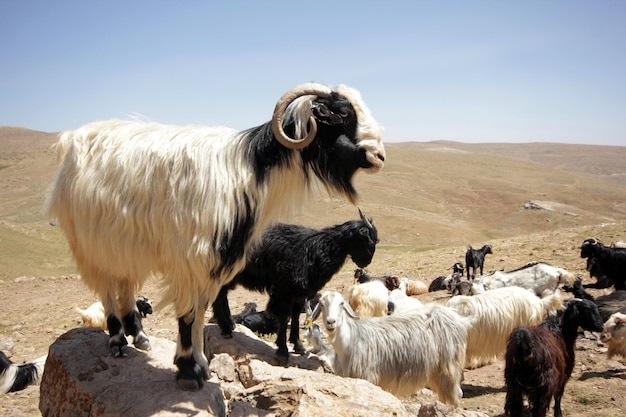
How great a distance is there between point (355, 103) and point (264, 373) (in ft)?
9.15

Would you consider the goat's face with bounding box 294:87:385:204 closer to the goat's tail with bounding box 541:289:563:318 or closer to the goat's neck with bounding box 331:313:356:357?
the goat's neck with bounding box 331:313:356:357

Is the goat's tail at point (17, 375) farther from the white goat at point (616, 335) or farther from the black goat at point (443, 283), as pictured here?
the black goat at point (443, 283)

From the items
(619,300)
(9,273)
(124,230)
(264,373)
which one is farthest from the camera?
(9,273)

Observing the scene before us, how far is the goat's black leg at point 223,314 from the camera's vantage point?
7.03m

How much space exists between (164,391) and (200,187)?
169 centimetres

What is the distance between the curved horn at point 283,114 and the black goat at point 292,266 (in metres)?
3.25

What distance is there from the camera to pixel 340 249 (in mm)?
7766

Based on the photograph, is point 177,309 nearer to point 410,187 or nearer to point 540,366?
point 540,366

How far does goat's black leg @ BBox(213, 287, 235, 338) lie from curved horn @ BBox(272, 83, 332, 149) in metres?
3.64

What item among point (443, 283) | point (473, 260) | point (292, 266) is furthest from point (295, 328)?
point (473, 260)

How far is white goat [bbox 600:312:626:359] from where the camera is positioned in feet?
25.7

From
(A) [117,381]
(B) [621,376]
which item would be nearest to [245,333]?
(A) [117,381]

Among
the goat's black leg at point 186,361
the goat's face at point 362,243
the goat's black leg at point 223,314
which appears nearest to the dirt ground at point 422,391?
the goat's black leg at point 186,361

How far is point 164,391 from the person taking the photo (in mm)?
4152
